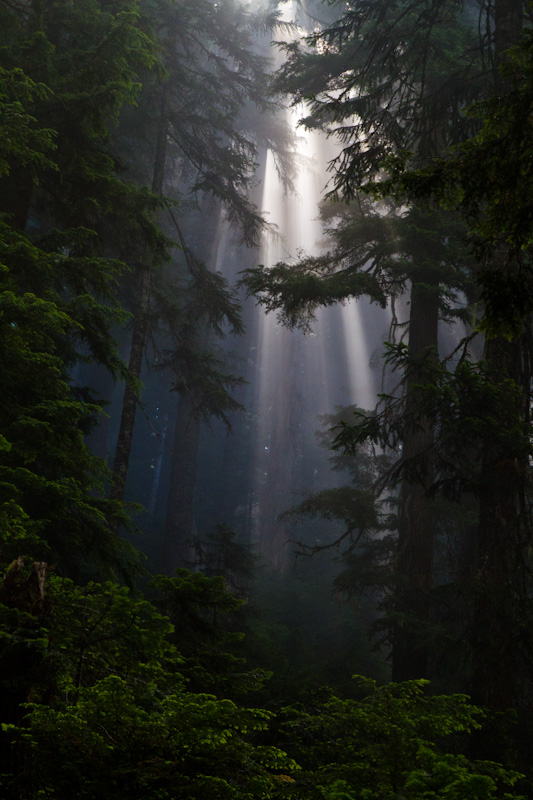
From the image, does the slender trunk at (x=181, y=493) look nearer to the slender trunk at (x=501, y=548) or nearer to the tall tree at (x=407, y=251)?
the tall tree at (x=407, y=251)

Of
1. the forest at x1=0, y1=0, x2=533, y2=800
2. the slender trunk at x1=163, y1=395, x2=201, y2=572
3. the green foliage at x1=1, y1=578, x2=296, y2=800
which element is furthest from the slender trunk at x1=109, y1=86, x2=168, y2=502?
the green foliage at x1=1, y1=578, x2=296, y2=800

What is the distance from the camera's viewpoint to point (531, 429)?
21.1ft

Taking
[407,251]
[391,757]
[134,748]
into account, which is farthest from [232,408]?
[134,748]

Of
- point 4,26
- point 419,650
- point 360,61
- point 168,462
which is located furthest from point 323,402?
point 4,26

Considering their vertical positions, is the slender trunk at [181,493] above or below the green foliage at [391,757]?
above

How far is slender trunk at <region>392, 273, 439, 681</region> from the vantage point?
911cm

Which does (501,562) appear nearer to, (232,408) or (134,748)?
(134,748)

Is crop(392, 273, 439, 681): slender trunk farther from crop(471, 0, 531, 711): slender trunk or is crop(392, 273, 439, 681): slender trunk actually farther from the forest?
crop(471, 0, 531, 711): slender trunk

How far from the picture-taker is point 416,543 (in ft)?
34.0

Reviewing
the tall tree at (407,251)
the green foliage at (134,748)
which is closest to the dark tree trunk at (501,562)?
the tall tree at (407,251)

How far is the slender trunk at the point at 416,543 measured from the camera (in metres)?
9.11

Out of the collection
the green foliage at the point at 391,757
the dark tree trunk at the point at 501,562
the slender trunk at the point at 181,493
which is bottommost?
the green foliage at the point at 391,757

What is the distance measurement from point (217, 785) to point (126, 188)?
24.0 ft

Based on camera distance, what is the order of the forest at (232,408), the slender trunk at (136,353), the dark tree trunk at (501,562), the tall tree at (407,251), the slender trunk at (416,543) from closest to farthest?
the forest at (232,408)
the dark tree trunk at (501,562)
the tall tree at (407,251)
the slender trunk at (416,543)
the slender trunk at (136,353)
